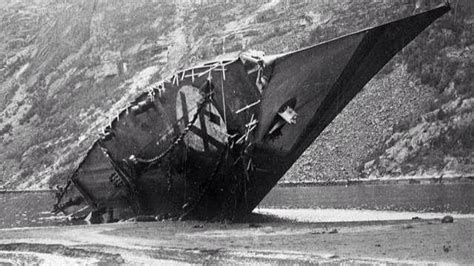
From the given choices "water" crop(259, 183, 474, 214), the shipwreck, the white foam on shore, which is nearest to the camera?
the shipwreck

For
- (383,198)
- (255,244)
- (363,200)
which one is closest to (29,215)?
(363,200)

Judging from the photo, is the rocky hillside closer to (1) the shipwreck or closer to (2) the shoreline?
(2) the shoreline

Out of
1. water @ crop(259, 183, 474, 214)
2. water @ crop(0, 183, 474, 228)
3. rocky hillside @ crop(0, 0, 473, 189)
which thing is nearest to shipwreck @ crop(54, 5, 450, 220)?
water @ crop(0, 183, 474, 228)

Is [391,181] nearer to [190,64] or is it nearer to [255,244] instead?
[255,244]

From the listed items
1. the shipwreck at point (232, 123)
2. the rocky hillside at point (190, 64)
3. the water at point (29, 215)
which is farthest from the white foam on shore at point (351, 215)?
the rocky hillside at point (190, 64)

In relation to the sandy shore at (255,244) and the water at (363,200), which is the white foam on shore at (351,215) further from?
the sandy shore at (255,244)

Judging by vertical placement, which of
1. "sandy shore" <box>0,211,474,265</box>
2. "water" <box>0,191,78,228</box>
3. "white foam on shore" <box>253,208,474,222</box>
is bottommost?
"water" <box>0,191,78,228</box>

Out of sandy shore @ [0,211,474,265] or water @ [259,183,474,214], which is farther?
water @ [259,183,474,214]
